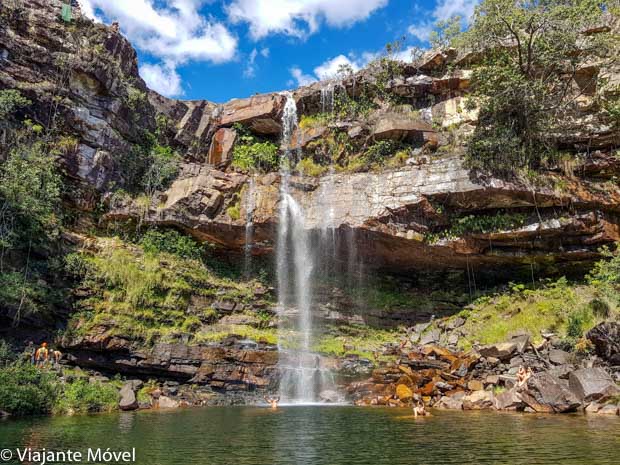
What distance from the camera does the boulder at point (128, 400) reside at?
16.6 metres

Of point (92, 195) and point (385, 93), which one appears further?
point (385, 93)

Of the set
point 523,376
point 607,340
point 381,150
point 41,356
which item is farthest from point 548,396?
point 41,356

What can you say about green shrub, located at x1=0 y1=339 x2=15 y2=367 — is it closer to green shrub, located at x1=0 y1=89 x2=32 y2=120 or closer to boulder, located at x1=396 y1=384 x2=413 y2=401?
green shrub, located at x1=0 y1=89 x2=32 y2=120

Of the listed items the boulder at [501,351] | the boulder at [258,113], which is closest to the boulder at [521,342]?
the boulder at [501,351]

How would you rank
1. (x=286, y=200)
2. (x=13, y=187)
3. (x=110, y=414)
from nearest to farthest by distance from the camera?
(x=110, y=414) < (x=13, y=187) < (x=286, y=200)

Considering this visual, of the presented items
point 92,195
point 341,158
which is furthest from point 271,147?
point 92,195

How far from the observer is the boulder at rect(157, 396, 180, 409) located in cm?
1772

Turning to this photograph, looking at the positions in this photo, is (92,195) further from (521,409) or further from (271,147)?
(521,409)

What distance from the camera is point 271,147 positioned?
89.7 feet

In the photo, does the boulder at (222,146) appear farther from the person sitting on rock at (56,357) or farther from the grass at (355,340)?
the person sitting on rock at (56,357)

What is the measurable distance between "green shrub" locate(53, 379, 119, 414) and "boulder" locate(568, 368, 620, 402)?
1525 centimetres

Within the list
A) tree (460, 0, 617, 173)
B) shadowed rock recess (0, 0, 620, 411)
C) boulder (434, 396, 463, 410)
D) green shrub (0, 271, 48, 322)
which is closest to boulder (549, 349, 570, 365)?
shadowed rock recess (0, 0, 620, 411)

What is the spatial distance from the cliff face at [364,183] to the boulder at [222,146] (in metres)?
0.10

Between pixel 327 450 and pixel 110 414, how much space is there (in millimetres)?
9170
